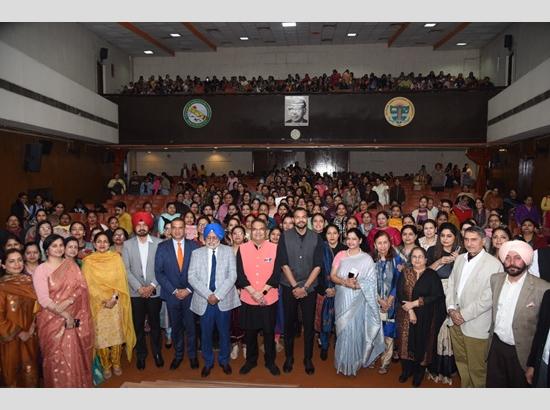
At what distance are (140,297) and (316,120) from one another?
10.8m

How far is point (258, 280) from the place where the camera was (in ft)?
14.4

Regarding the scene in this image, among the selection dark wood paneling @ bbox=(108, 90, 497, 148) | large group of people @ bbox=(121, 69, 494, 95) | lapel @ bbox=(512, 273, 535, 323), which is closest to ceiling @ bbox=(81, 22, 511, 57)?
large group of people @ bbox=(121, 69, 494, 95)

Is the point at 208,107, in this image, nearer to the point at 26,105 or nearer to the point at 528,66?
the point at 26,105

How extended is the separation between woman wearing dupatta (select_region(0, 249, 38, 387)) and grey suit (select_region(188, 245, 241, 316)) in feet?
4.47

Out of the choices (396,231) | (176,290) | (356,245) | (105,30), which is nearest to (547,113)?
(396,231)

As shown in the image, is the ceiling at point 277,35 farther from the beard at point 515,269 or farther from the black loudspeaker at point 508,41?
the beard at point 515,269

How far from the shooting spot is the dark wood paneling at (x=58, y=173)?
9.91m

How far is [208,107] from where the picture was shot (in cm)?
1448

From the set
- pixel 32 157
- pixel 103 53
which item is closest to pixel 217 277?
pixel 32 157

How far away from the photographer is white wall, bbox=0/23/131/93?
10750 millimetres

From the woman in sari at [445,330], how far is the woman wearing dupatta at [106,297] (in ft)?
9.60

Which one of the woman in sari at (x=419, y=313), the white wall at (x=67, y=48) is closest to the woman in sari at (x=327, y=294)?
the woman in sari at (x=419, y=313)

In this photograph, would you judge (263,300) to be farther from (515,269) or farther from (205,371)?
(515,269)

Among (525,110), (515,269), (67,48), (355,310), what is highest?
(67,48)
